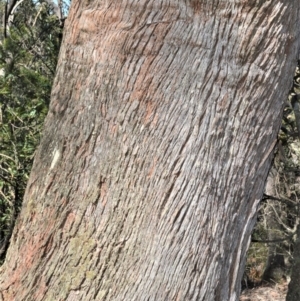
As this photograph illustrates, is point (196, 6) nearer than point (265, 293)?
Yes

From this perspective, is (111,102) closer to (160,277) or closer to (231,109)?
(231,109)

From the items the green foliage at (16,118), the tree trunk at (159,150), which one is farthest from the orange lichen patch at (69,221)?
the green foliage at (16,118)

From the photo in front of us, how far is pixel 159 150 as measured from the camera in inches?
59.9

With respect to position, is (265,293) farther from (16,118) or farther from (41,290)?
(41,290)

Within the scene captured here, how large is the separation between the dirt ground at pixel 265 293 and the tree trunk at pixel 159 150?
865 cm

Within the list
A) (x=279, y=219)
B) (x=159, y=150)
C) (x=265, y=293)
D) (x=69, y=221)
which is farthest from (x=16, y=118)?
(x=265, y=293)

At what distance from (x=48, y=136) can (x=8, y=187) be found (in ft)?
8.72

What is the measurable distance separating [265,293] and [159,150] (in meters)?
9.84

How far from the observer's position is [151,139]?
1528 millimetres

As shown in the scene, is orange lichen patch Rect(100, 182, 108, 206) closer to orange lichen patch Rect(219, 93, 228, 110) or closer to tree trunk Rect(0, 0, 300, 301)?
tree trunk Rect(0, 0, 300, 301)

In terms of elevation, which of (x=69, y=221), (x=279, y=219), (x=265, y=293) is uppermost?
(x=69, y=221)

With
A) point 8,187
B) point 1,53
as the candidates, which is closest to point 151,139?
point 8,187

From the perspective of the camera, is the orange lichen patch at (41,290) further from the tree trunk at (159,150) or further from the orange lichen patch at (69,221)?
the orange lichen patch at (69,221)

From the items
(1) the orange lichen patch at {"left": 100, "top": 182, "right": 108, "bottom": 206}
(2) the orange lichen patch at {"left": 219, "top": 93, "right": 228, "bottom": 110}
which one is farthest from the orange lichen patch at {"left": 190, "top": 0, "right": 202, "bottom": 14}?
(1) the orange lichen patch at {"left": 100, "top": 182, "right": 108, "bottom": 206}
